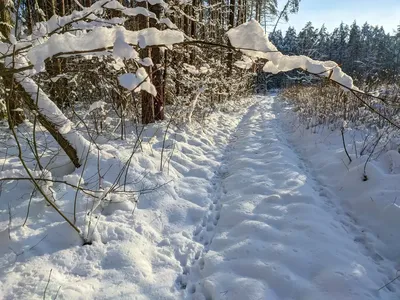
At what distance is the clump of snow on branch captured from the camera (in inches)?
38.3

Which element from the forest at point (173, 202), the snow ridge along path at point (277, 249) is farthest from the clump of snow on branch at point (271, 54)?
the snow ridge along path at point (277, 249)

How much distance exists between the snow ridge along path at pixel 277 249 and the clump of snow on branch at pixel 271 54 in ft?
5.48

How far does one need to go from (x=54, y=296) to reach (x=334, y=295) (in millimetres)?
1955

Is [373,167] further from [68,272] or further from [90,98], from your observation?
[90,98]

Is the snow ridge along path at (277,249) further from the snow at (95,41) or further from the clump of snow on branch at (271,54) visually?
the snow at (95,41)

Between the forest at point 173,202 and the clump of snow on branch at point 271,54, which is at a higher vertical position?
the clump of snow on branch at point 271,54

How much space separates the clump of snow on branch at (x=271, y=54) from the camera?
97 cm

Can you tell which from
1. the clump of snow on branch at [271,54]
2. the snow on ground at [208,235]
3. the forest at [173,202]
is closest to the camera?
the clump of snow on branch at [271,54]

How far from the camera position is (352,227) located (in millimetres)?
3039

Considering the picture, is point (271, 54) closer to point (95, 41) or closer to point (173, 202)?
point (95, 41)

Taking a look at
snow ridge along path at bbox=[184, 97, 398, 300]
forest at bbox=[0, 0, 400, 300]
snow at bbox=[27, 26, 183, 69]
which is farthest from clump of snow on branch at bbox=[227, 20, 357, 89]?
snow ridge along path at bbox=[184, 97, 398, 300]

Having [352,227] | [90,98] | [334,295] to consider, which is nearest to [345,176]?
[352,227]

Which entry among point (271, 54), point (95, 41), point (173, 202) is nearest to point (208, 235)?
point (173, 202)

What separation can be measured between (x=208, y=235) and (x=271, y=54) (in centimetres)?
224
